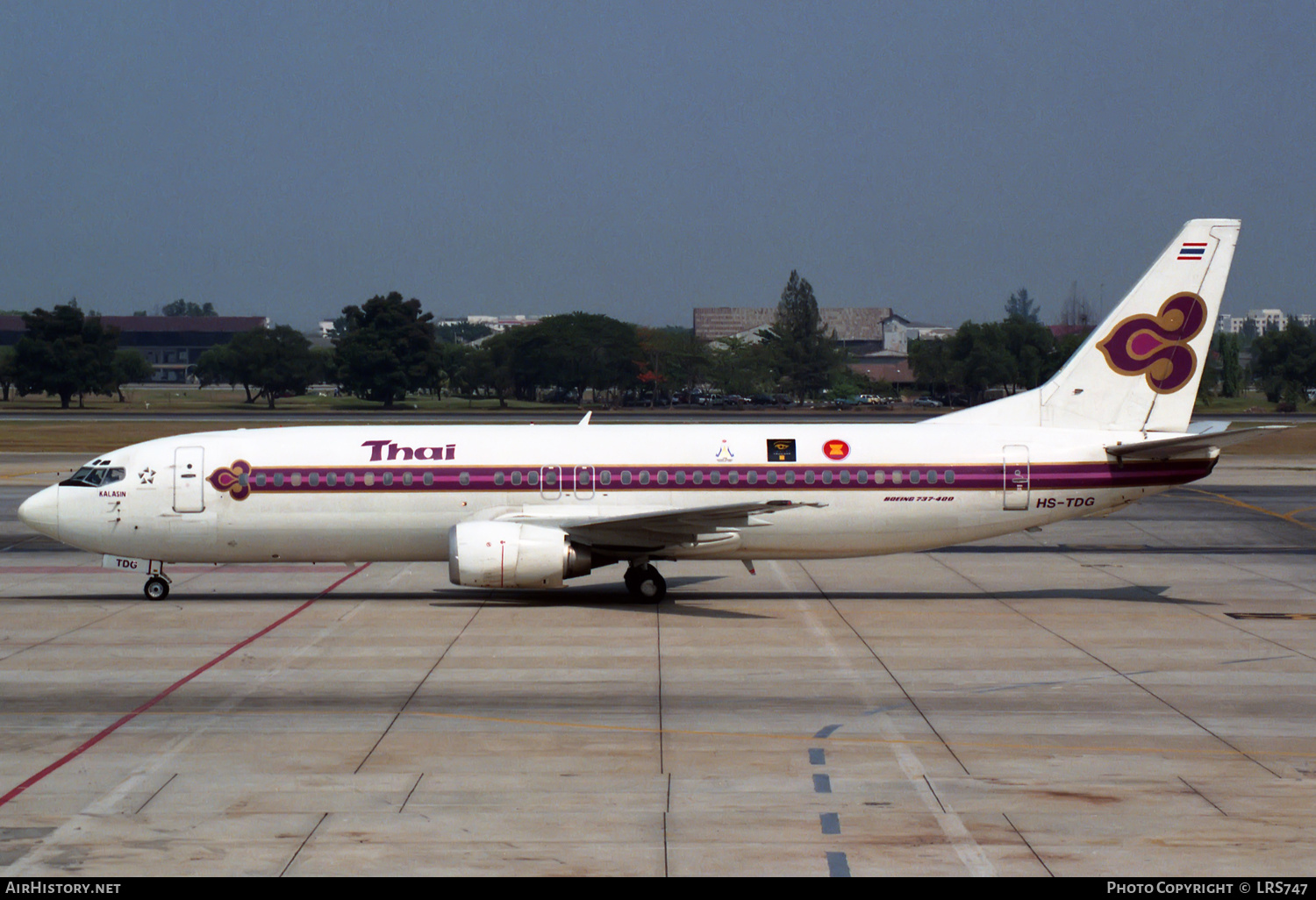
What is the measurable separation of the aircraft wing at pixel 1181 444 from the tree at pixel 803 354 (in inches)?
5460

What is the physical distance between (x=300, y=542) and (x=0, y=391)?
15393 centimetres

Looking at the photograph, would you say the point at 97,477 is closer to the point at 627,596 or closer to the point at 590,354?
the point at 627,596

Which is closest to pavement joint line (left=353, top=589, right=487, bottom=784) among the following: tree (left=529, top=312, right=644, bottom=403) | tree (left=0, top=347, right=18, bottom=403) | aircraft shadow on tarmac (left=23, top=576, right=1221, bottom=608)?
aircraft shadow on tarmac (left=23, top=576, right=1221, bottom=608)

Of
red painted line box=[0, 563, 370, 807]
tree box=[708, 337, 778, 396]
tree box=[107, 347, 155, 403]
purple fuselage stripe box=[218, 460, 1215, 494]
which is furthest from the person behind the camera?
tree box=[708, 337, 778, 396]

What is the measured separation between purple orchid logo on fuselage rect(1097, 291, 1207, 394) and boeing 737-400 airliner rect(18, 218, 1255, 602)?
1.6 inches

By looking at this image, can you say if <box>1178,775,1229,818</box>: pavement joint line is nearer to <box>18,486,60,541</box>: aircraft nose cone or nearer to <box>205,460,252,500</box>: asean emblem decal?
<box>205,460,252,500</box>: asean emblem decal

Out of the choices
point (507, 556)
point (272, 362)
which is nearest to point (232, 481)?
point (507, 556)

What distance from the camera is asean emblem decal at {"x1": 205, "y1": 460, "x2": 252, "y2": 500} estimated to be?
26.1 metres

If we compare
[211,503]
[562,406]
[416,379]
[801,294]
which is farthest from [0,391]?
[211,503]

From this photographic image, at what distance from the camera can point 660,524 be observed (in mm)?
25203

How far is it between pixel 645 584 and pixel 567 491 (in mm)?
2575

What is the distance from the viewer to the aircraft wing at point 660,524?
24766 mm

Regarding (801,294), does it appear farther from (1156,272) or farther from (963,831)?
(963,831)

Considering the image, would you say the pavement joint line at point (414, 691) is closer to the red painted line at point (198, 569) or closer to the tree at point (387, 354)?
the red painted line at point (198, 569)
